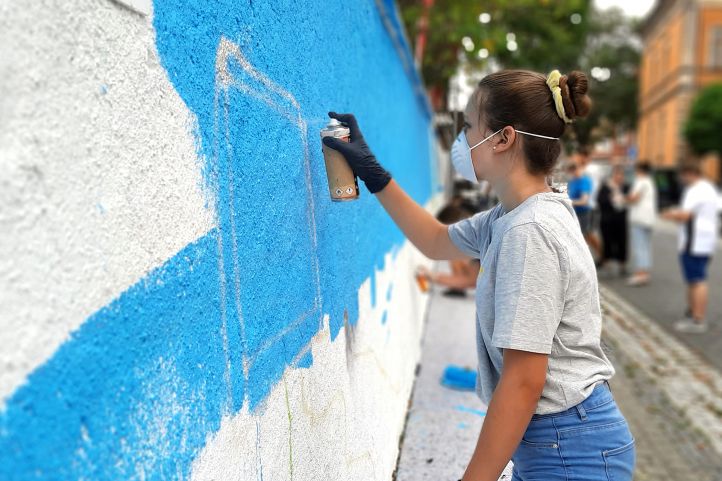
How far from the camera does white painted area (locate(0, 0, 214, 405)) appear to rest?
681mm

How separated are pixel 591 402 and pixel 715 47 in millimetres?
44664

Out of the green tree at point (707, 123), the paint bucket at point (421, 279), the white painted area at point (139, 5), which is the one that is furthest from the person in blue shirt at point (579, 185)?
the green tree at point (707, 123)

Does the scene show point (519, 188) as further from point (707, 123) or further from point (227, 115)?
point (707, 123)

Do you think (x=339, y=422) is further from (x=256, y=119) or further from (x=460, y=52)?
(x=460, y=52)

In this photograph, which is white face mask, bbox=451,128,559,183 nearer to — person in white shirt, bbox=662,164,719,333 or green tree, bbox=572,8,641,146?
person in white shirt, bbox=662,164,719,333

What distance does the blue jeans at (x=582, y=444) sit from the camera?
1.63m

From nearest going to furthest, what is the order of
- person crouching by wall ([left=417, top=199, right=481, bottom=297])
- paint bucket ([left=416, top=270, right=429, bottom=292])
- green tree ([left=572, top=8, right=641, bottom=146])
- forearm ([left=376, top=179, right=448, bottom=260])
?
forearm ([left=376, top=179, right=448, bottom=260]) < paint bucket ([left=416, top=270, right=429, bottom=292]) < person crouching by wall ([left=417, top=199, right=481, bottom=297]) < green tree ([left=572, top=8, right=641, bottom=146])

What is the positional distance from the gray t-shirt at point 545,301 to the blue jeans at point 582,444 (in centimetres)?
4

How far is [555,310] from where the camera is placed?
1.50 m

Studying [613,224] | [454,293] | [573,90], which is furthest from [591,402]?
[613,224]

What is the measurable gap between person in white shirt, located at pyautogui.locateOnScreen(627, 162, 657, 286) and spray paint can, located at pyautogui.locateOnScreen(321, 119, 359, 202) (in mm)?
8535

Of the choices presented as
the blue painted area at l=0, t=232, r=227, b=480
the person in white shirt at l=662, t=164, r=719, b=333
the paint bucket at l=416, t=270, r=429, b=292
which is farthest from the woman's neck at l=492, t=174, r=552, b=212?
the person in white shirt at l=662, t=164, r=719, b=333

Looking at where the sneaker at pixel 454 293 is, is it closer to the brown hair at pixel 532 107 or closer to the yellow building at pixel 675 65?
the brown hair at pixel 532 107

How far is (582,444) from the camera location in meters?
1.64
